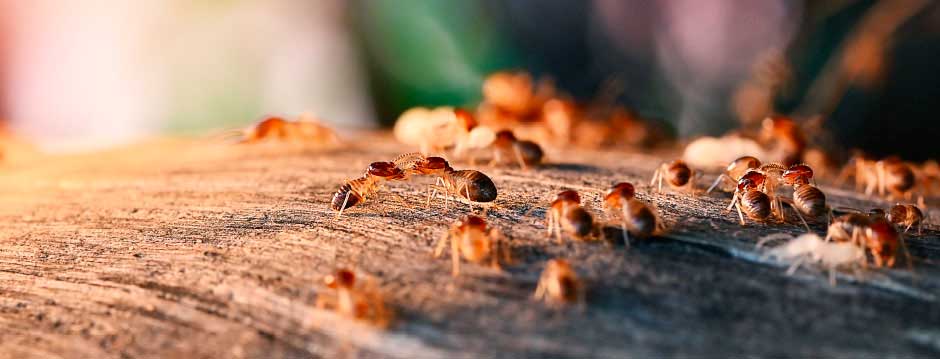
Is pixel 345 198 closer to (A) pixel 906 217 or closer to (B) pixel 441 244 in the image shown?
(B) pixel 441 244

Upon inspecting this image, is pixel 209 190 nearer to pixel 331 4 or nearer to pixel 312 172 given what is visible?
pixel 312 172

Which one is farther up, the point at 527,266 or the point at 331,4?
the point at 331,4

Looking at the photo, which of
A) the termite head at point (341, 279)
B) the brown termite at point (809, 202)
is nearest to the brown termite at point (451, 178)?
the termite head at point (341, 279)

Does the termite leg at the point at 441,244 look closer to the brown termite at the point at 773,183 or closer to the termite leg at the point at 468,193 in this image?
the termite leg at the point at 468,193

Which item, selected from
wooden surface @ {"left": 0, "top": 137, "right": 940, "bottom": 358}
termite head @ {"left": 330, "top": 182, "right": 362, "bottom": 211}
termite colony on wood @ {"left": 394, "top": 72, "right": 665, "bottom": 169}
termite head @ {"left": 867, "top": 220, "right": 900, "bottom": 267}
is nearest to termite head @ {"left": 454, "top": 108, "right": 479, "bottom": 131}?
termite colony on wood @ {"left": 394, "top": 72, "right": 665, "bottom": 169}

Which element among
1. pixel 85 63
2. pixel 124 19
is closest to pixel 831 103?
pixel 124 19


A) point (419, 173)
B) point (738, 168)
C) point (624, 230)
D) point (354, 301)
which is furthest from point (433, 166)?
point (738, 168)
